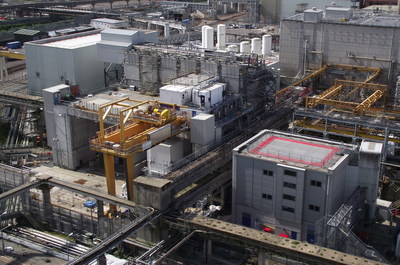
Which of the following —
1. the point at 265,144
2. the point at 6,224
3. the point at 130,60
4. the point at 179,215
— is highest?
the point at 130,60

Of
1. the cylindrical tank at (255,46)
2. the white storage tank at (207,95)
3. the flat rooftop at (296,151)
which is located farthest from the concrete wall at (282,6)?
the flat rooftop at (296,151)

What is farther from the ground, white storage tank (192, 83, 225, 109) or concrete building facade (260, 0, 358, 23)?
concrete building facade (260, 0, 358, 23)

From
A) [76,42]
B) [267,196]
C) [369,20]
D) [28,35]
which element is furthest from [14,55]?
[267,196]

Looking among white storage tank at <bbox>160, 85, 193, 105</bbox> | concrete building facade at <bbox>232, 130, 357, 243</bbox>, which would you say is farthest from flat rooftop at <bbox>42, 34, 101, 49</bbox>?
concrete building facade at <bbox>232, 130, 357, 243</bbox>

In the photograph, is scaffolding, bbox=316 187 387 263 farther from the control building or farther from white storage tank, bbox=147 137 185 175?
white storage tank, bbox=147 137 185 175

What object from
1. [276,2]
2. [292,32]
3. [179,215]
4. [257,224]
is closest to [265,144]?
[257,224]

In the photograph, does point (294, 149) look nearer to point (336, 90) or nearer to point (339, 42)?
point (336, 90)

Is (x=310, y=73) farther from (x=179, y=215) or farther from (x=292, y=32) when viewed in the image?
(x=179, y=215)

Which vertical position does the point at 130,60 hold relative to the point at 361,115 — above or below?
above
